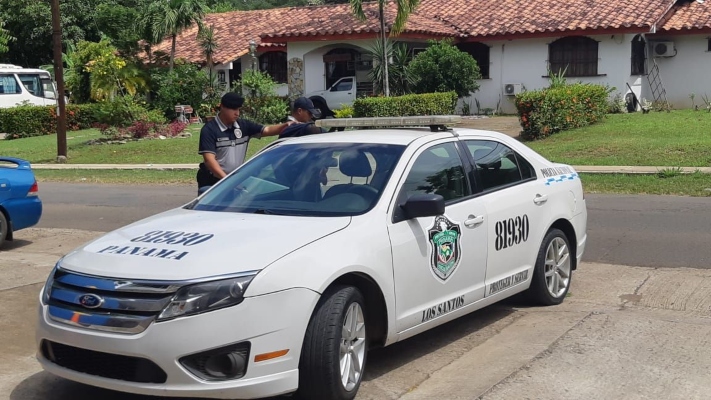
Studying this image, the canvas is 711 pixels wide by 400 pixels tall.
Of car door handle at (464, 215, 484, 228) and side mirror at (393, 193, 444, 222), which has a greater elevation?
side mirror at (393, 193, 444, 222)

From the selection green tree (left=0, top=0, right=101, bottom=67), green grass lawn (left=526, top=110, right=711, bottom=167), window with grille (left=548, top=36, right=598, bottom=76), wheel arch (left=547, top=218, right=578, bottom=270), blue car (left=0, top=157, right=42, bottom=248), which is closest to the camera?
wheel arch (left=547, top=218, right=578, bottom=270)

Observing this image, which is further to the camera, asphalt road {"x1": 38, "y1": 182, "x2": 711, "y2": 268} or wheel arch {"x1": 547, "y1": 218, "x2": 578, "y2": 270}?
asphalt road {"x1": 38, "y1": 182, "x2": 711, "y2": 268}

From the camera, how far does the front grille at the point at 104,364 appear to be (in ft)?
14.9

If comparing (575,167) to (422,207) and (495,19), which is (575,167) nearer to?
(422,207)

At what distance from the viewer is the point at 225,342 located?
14.6ft

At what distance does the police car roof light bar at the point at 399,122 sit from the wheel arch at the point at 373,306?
167 centimetres

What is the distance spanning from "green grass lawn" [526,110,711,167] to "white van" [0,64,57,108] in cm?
2321

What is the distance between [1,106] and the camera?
117ft

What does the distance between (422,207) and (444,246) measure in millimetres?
469

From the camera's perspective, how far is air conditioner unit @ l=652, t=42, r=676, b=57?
1192 inches

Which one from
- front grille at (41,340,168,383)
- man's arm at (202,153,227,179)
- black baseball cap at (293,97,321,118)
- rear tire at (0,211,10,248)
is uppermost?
black baseball cap at (293,97,321,118)

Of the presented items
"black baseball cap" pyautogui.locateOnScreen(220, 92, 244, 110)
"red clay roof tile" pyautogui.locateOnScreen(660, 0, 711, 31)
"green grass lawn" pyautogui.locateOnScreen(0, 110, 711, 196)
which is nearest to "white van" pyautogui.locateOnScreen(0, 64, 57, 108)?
"green grass lawn" pyautogui.locateOnScreen(0, 110, 711, 196)

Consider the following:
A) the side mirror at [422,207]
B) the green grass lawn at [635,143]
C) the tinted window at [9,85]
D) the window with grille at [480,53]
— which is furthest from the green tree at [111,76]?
the side mirror at [422,207]

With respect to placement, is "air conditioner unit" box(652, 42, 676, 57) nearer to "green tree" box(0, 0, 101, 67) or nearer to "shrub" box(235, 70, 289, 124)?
"shrub" box(235, 70, 289, 124)
